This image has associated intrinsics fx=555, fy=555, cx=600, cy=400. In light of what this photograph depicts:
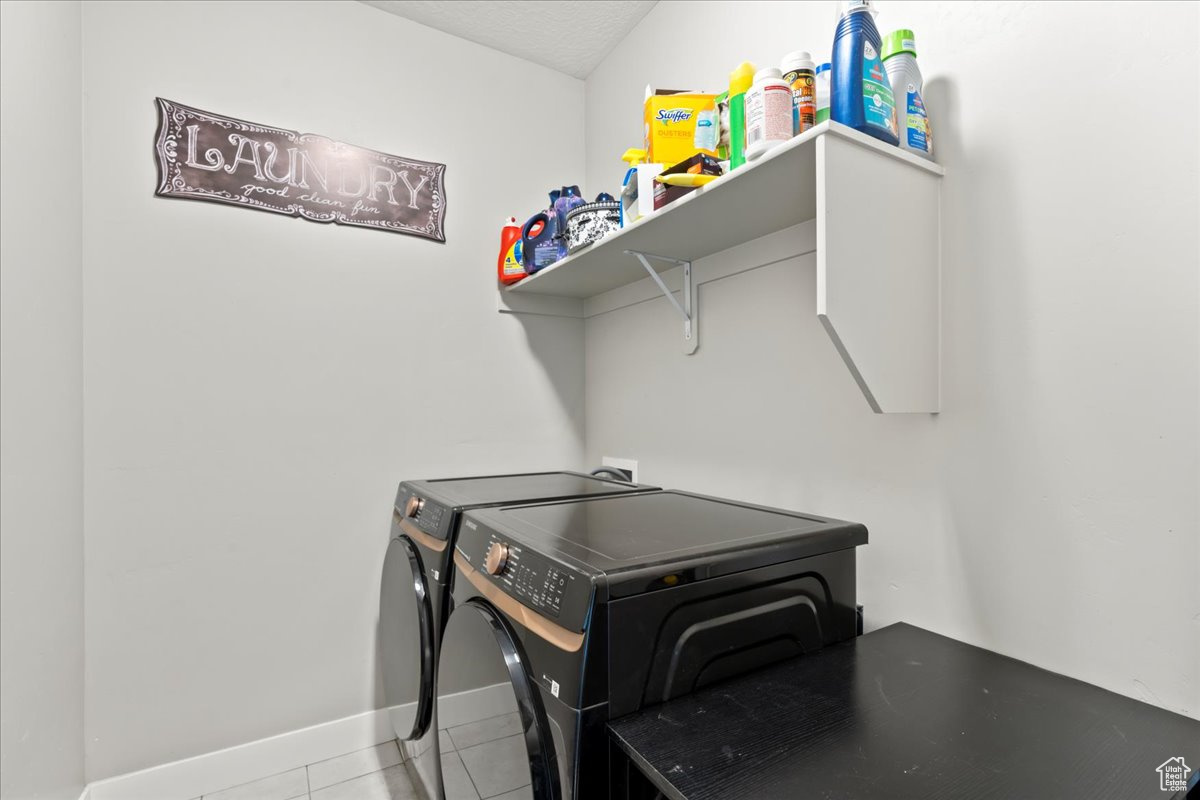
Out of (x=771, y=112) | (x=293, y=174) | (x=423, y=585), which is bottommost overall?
(x=423, y=585)

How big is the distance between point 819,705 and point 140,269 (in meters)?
2.32

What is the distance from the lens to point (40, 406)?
1426 millimetres

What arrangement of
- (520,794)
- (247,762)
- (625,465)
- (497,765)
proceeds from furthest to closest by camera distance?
(625,465) < (247,762) < (497,765) < (520,794)

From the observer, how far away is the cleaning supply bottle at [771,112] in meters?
1.17

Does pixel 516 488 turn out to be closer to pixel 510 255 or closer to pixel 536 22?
pixel 510 255

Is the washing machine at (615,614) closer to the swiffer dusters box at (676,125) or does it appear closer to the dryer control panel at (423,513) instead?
the dryer control panel at (423,513)

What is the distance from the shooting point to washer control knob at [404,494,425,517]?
1.82m

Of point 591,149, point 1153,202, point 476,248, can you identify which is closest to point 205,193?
point 476,248

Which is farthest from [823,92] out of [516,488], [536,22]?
[536,22]

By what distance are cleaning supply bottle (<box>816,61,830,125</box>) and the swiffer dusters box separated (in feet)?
1.25

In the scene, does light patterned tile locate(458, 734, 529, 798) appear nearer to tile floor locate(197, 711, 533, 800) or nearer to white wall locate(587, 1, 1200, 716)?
tile floor locate(197, 711, 533, 800)

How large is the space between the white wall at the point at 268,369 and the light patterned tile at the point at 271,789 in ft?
0.49

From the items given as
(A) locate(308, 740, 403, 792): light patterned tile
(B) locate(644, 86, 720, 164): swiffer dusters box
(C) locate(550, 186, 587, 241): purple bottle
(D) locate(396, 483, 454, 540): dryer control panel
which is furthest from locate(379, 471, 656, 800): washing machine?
(B) locate(644, 86, 720, 164): swiffer dusters box

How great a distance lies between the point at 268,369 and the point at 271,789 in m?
1.48
